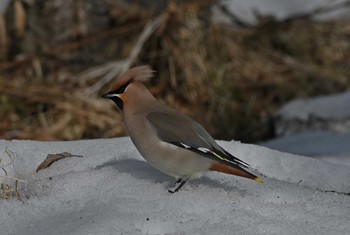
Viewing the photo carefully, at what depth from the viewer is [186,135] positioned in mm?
3086

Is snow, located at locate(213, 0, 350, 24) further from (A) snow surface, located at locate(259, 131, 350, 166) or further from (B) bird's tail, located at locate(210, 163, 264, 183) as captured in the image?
(B) bird's tail, located at locate(210, 163, 264, 183)

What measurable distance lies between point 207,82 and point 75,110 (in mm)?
1115

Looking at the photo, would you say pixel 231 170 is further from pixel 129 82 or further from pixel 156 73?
pixel 156 73

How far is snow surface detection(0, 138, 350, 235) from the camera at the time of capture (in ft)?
9.04

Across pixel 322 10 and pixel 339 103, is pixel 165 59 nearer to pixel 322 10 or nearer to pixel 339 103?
pixel 339 103

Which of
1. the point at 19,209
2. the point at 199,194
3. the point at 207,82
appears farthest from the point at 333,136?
the point at 19,209

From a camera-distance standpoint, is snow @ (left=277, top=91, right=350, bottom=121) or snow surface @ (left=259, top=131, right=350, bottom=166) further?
snow @ (left=277, top=91, right=350, bottom=121)

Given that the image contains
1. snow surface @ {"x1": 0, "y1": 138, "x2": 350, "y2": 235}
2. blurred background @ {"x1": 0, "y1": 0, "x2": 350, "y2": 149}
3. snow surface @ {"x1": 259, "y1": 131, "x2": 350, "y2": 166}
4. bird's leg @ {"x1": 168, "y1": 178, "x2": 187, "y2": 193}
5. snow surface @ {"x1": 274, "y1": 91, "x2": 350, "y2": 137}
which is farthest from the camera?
blurred background @ {"x1": 0, "y1": 0, "x2": 350, "y2": 149}

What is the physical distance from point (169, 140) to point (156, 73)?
3347 millimetres

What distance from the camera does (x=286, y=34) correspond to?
7.39 metres

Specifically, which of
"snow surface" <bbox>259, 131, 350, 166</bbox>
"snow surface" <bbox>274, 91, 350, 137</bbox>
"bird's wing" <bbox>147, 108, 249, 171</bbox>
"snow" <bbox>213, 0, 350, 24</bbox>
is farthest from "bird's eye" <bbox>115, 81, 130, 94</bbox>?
"snow" <bbox>213, 0, 350, 24</bbox>

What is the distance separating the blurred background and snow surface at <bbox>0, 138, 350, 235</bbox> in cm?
206

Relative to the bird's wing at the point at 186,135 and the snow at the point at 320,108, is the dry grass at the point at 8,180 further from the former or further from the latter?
the snow at the point at 320,108

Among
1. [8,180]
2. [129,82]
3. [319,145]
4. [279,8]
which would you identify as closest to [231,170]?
[129,82]
